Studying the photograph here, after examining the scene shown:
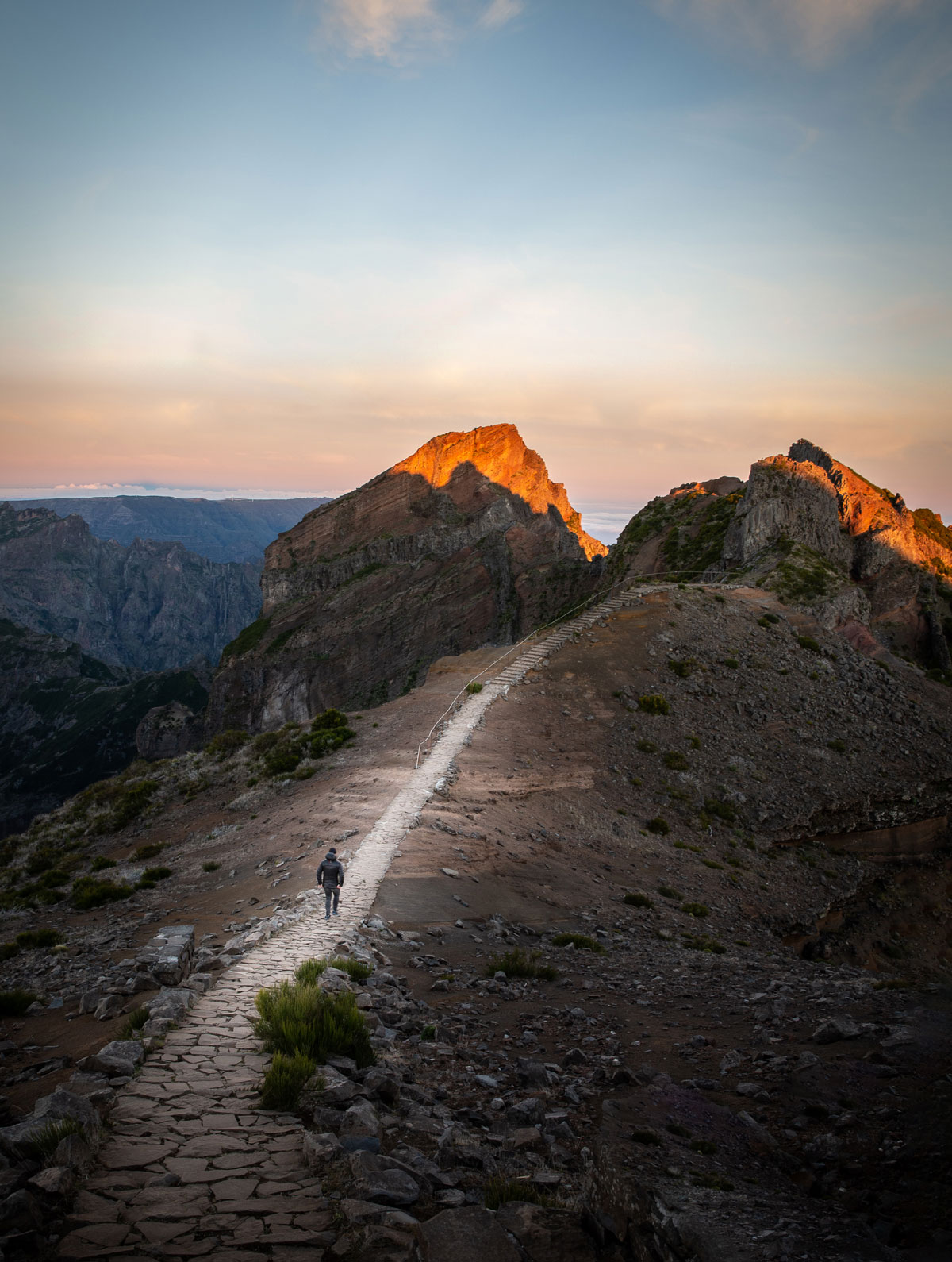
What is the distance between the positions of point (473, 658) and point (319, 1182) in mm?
39815

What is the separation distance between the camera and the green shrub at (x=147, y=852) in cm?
2609

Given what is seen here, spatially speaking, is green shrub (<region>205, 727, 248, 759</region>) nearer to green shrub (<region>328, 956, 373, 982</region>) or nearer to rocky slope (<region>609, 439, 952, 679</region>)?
green shrub (<region>328, 956, 373, 982</region>)

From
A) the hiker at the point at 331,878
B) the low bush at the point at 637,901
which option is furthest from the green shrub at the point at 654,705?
the hiker at the point at 331,878

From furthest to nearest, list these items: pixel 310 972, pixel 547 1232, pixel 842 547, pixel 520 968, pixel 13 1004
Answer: pixel 842 547, pixel 520 968, pixel 13 1004, pixel 310 972, pixel 547 1232

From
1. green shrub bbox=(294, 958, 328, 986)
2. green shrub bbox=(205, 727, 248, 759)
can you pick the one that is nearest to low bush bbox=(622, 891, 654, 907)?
green shrub bbox=(294, 958, 328, 986)

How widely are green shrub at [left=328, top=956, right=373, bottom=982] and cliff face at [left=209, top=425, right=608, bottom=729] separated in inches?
3226

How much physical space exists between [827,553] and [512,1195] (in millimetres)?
59238

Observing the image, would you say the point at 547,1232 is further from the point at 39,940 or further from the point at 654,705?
the point at 654,705

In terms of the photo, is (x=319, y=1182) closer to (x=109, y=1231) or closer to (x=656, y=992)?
(x=109, y=1231)

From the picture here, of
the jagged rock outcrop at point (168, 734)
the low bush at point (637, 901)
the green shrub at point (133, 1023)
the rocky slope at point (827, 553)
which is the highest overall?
the rocky slope at point (827, 553)

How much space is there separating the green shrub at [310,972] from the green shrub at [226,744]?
103 feet

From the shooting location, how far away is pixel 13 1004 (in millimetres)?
10398

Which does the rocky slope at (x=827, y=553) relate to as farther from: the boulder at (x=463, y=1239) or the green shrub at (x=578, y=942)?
the boulder at (x=463, y=1239)

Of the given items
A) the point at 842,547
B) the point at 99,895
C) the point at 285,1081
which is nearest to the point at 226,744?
the point at 99,895
